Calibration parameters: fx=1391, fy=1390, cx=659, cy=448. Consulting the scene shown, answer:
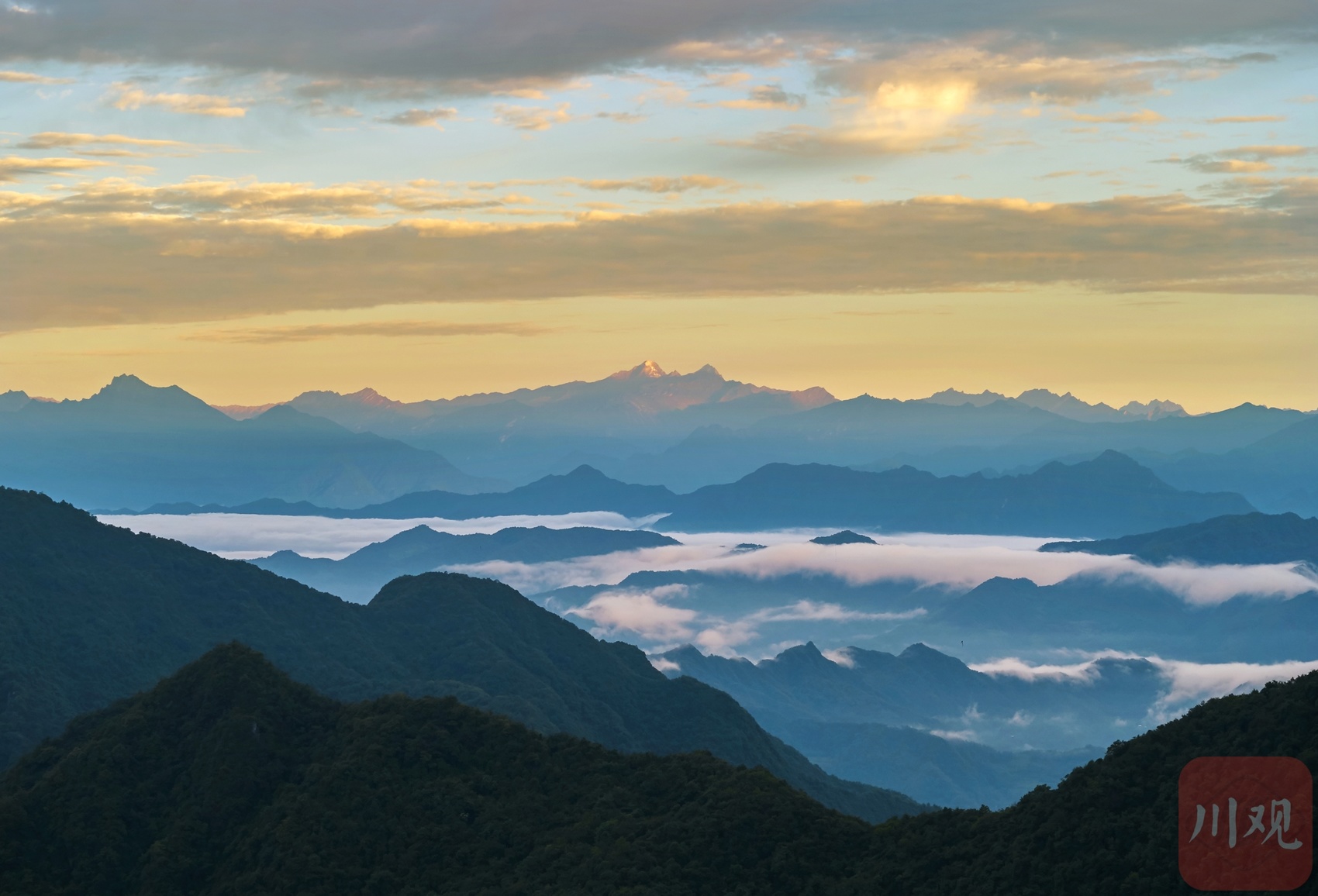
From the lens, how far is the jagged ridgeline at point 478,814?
274 ft

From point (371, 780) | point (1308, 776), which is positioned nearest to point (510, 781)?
point (371, 780)

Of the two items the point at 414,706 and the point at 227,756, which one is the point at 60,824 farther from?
the point at 414,706

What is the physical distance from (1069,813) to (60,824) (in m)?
67.5

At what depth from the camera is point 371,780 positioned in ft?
330

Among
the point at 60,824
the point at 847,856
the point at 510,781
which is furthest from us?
the point at 510,781

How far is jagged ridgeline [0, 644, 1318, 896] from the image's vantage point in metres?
83.6

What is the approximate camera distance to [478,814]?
3905 inches
